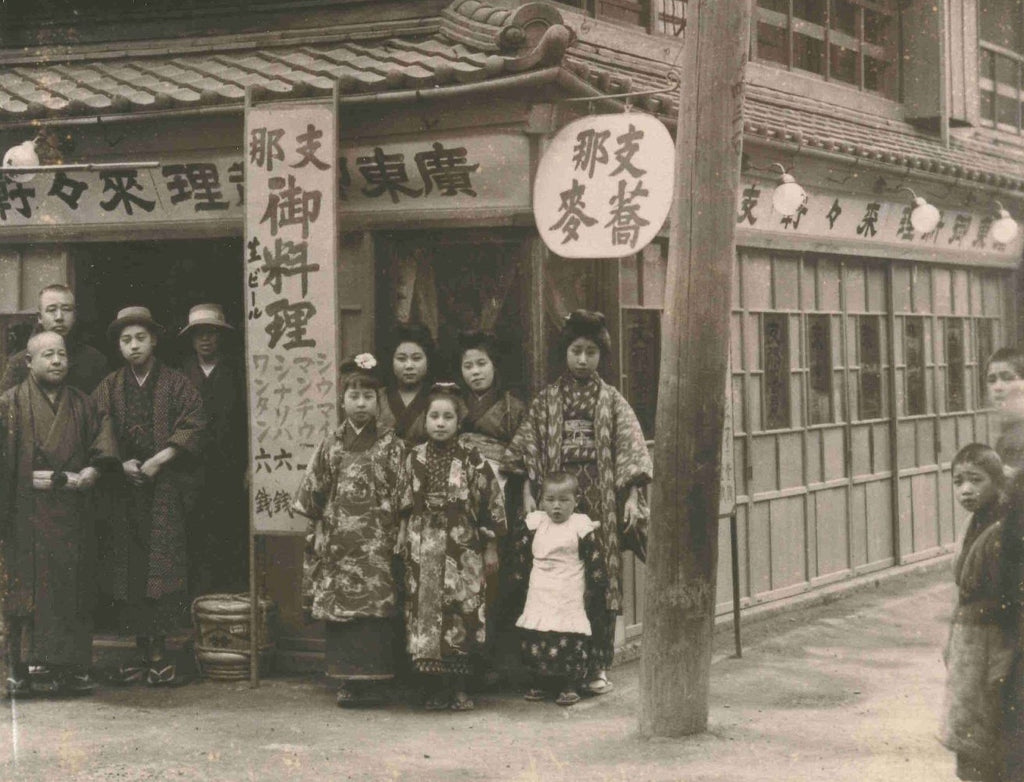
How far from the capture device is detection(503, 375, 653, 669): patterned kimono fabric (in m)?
8.13

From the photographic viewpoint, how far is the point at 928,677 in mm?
8562

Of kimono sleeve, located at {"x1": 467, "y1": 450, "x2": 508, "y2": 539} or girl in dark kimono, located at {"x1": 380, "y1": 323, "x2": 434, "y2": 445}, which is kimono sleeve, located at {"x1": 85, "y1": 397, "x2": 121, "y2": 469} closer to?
girl in dark kimono, located at {"x1": 380, "y1": 323, "x2": 434, "y2": 445}

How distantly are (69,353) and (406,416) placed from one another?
2.49 m

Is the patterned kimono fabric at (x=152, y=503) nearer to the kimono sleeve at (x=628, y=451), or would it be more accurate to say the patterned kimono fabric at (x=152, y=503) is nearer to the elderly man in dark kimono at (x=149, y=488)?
the elderly man in dark kimono at (x=149, y=488)

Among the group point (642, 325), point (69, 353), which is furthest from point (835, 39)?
point (69, 353)

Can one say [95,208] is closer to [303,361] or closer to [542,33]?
[303,361]

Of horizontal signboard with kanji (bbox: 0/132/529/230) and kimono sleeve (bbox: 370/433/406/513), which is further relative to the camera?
horizontal signboard with kanji (bbox: 0/132/529/230)

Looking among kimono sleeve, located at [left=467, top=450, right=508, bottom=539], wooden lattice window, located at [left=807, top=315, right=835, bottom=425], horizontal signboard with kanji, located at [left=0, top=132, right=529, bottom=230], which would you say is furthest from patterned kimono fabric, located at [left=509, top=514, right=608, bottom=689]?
wooden lattice window, located at [left=807, top=315, right=835, bottom=425]

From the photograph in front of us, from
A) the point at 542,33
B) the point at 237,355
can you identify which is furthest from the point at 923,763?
the point at 237,355

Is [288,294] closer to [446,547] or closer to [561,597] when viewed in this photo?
[446,547]

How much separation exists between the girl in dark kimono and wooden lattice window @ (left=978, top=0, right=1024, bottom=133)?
9.60 m

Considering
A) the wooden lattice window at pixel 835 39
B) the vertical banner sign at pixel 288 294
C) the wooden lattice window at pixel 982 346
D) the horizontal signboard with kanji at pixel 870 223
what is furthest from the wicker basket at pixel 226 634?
the wooden lattice window at pixel 982 346

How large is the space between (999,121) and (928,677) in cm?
944

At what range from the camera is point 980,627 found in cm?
533
